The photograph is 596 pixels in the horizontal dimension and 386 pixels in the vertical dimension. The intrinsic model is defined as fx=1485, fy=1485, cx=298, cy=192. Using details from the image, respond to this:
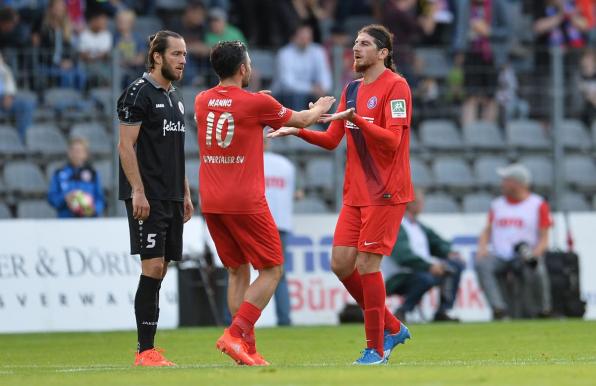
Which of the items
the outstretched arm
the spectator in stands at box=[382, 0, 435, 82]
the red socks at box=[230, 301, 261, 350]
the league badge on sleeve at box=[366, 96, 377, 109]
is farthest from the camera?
the spectator in stands at box=[382, 0, 435, 82]

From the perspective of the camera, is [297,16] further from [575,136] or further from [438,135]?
[575,136]

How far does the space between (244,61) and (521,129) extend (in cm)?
1100

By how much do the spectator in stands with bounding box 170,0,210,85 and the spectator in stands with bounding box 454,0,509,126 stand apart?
3.61 m

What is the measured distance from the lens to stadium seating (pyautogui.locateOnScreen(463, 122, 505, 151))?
20.4 meters

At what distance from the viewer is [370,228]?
10.0 metres

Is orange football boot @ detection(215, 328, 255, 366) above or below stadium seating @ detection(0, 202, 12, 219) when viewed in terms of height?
below

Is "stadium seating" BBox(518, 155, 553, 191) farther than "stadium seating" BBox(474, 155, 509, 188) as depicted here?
No

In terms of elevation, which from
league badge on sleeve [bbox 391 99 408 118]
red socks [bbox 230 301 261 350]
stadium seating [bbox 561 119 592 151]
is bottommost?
red socks [bbox 230 301 261 350]

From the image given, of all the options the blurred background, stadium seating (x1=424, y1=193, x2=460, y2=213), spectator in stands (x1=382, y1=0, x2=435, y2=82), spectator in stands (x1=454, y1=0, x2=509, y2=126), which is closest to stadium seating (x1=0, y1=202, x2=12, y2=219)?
the blurred background

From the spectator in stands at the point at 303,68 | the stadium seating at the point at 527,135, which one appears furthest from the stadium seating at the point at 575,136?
the spectator in stands at the point at 303,68

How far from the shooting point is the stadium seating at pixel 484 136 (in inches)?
802

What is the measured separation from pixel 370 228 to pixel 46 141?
29.0 feet

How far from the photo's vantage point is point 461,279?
18.0 m

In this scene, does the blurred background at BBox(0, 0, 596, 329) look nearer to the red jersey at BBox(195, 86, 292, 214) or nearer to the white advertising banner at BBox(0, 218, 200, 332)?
the white advertising banner at BBox(0, 218, 200, 332)
